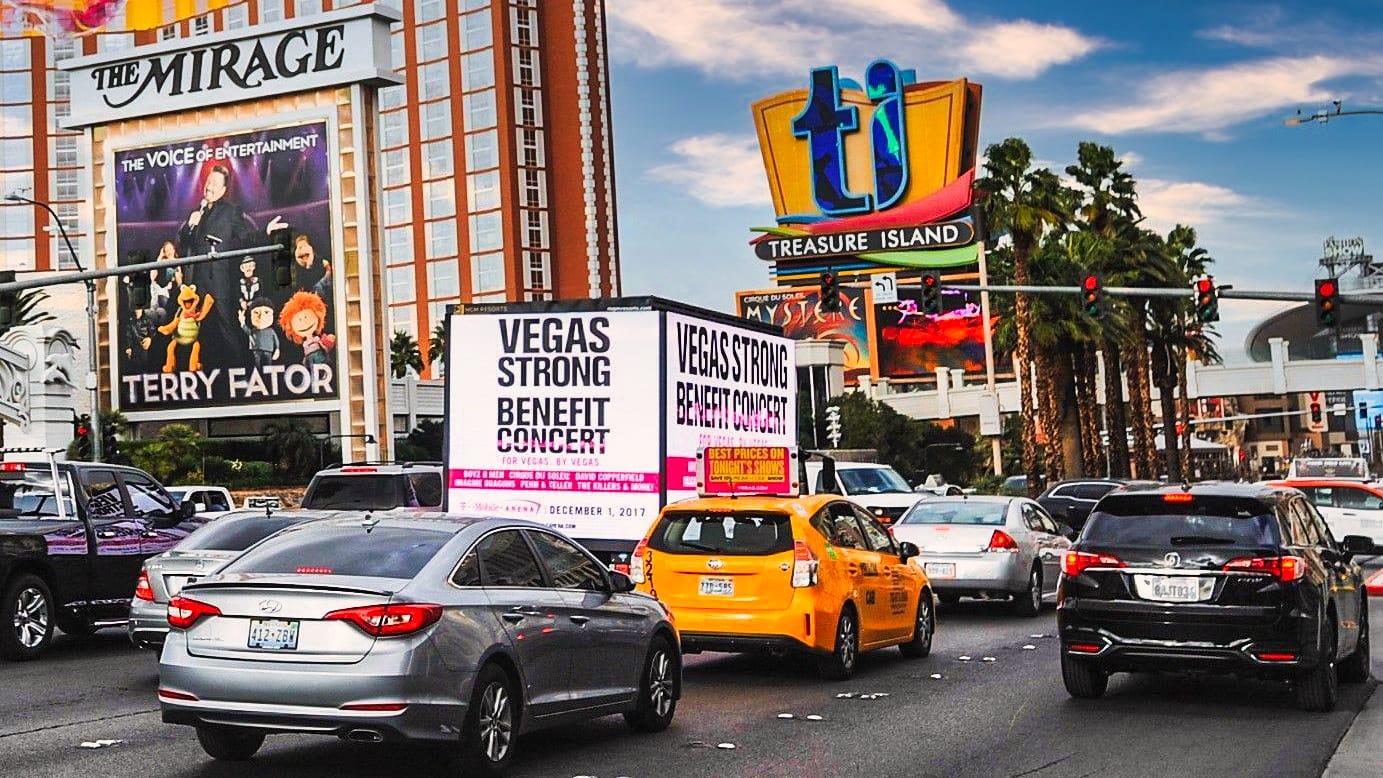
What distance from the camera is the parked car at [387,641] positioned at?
28.2 feet

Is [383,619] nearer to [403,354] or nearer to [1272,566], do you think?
[1272,566]

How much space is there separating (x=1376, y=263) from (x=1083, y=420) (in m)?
103

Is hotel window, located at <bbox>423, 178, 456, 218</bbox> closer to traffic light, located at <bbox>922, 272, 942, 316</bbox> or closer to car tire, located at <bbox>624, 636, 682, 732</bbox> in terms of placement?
traffic light, located at <bbox>922, 272, 942, 316</bbox>

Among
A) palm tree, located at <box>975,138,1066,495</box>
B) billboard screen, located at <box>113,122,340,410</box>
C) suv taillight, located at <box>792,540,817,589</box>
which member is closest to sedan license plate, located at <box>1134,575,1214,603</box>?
suv taillight, located at <box>792,540,817,589</box>

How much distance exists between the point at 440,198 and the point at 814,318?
3574 cm

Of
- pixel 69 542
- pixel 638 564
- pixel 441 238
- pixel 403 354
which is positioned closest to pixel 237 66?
pixel 403 354

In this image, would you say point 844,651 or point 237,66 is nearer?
point 844,651

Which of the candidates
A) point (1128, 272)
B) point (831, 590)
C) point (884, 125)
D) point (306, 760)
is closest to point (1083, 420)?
point (1128, 272)

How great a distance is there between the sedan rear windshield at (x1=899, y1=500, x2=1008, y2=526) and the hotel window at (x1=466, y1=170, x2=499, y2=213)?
357ft

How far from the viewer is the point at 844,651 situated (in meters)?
14.5

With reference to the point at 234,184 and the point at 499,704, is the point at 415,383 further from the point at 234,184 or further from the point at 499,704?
the point at 499,704

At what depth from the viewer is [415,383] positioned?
9412cm

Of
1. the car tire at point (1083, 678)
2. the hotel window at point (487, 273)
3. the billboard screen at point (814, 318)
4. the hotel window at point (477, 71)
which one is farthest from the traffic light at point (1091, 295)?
the billboard screen at point (814, 318)

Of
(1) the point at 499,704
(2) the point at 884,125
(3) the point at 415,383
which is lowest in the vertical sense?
(1) the point at 499,704
